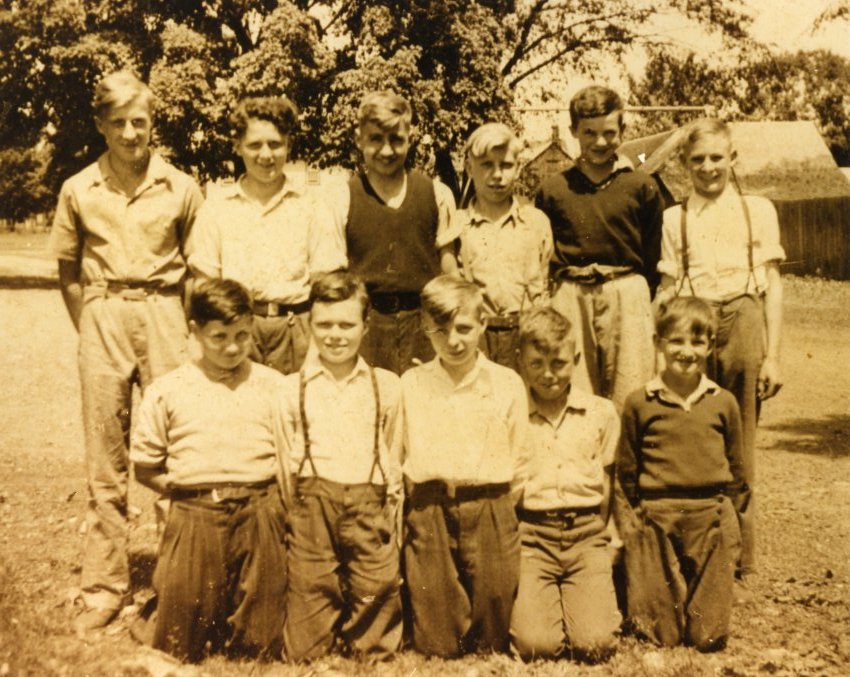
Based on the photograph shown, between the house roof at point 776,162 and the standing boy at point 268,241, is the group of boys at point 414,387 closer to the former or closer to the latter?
the standing boy at point 268,241

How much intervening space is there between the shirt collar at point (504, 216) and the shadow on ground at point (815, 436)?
4914 mm

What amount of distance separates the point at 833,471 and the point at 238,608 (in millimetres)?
5606

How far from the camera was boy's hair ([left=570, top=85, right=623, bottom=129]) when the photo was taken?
15.6 feet

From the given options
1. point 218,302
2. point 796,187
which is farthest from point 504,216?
point 796,187

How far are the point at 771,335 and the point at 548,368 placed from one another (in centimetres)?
128

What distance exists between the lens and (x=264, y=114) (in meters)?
4.58

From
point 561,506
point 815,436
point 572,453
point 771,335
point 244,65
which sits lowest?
point 815,436

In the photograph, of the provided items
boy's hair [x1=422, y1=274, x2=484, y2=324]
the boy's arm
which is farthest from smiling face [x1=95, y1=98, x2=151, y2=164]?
the boy's arm

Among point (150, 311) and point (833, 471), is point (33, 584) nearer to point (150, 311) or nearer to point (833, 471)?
point (150, 311)

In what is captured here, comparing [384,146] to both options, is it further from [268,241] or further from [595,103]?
[595,103]

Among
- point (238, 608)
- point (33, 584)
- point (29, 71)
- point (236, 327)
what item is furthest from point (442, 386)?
→ point (29, 71)

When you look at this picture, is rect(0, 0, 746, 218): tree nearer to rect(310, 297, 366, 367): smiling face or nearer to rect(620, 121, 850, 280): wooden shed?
rect(620, 121, 850, 280): wooden shed

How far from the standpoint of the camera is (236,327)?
417 cm

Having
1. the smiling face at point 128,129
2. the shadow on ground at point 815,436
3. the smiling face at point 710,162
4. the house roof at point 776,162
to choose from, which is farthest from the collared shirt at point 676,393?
the house roof at point 776,162
